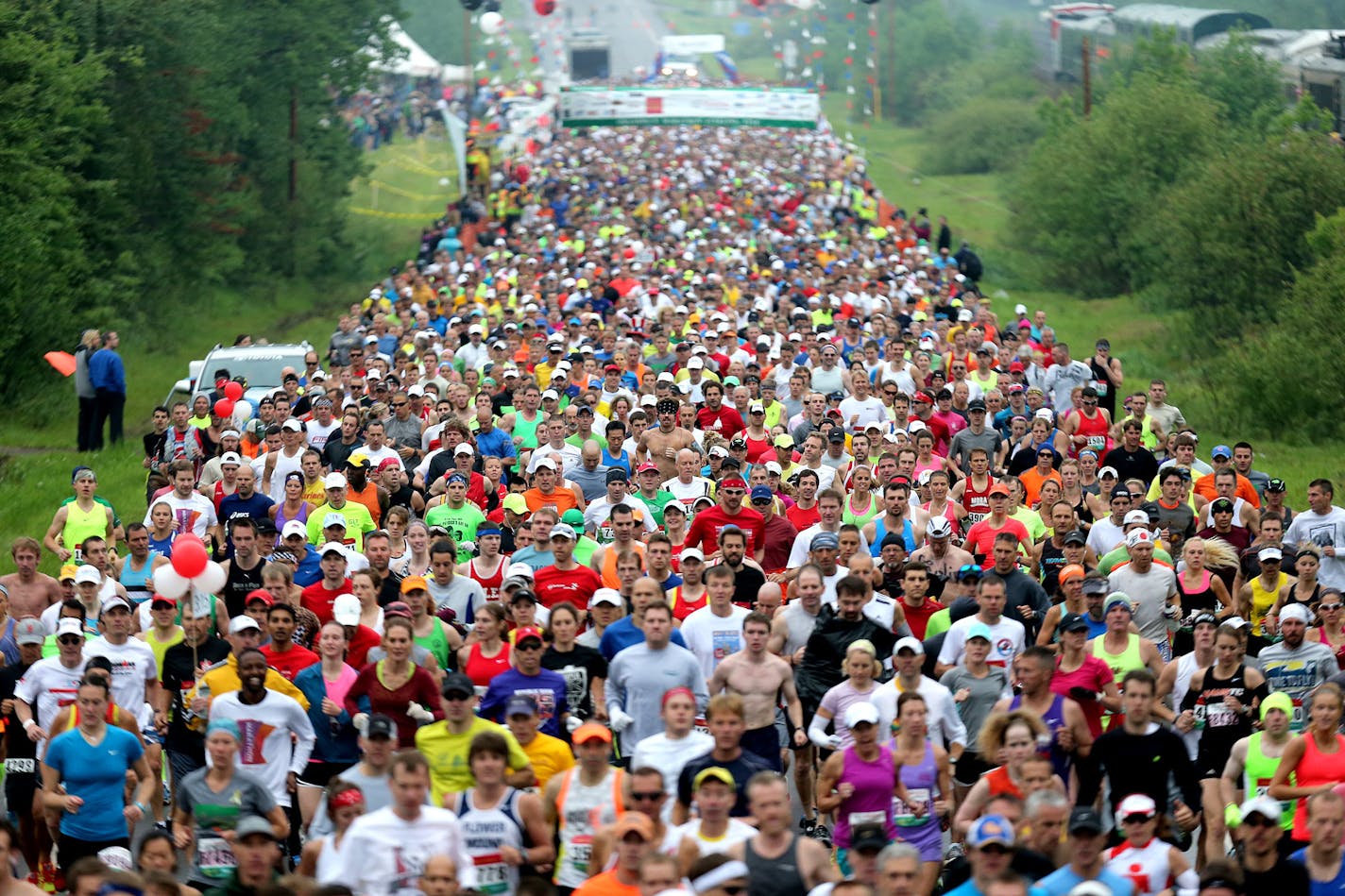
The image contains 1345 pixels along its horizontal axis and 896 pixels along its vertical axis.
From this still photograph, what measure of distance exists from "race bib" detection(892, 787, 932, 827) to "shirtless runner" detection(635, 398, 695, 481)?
7.11 m

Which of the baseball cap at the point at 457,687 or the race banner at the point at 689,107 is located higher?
the baseball cap at the point at 457,687

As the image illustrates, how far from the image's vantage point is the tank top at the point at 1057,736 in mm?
11180

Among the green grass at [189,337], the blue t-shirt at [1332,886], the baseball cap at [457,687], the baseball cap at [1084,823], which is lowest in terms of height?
the green grass at [189,337]

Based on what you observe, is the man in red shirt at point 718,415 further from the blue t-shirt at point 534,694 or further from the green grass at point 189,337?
the blue t-shirt at point 534,694

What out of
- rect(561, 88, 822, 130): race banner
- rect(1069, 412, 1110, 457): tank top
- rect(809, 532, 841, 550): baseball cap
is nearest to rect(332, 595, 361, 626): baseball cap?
rect(809, 532, 841, 550): baseball cap

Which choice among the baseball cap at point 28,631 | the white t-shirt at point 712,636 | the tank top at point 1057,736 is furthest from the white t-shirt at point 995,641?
the baseball cap at point 28,631

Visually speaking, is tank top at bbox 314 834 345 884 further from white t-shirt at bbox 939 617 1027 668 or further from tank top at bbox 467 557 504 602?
tank top at bbox 467 557 504 602

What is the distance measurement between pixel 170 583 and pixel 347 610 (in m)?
1.25

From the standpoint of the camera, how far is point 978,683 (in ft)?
38.9

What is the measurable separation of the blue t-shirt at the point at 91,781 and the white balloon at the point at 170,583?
2231mm

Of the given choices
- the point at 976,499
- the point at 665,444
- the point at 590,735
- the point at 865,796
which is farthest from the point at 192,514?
the point at 865,796

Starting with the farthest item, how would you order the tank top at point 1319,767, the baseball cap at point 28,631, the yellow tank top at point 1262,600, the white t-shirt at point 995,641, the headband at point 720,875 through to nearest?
1. the yellow tank top at point 1262,600
2. the baseball cap at point 28,631
3. the white t-shirt at point 995,641
4. the tank top at point 1319,767
5. the headband at point 720,875

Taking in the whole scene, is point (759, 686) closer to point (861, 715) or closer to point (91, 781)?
point (861, 715)

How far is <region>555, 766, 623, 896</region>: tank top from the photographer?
32.0 ft
